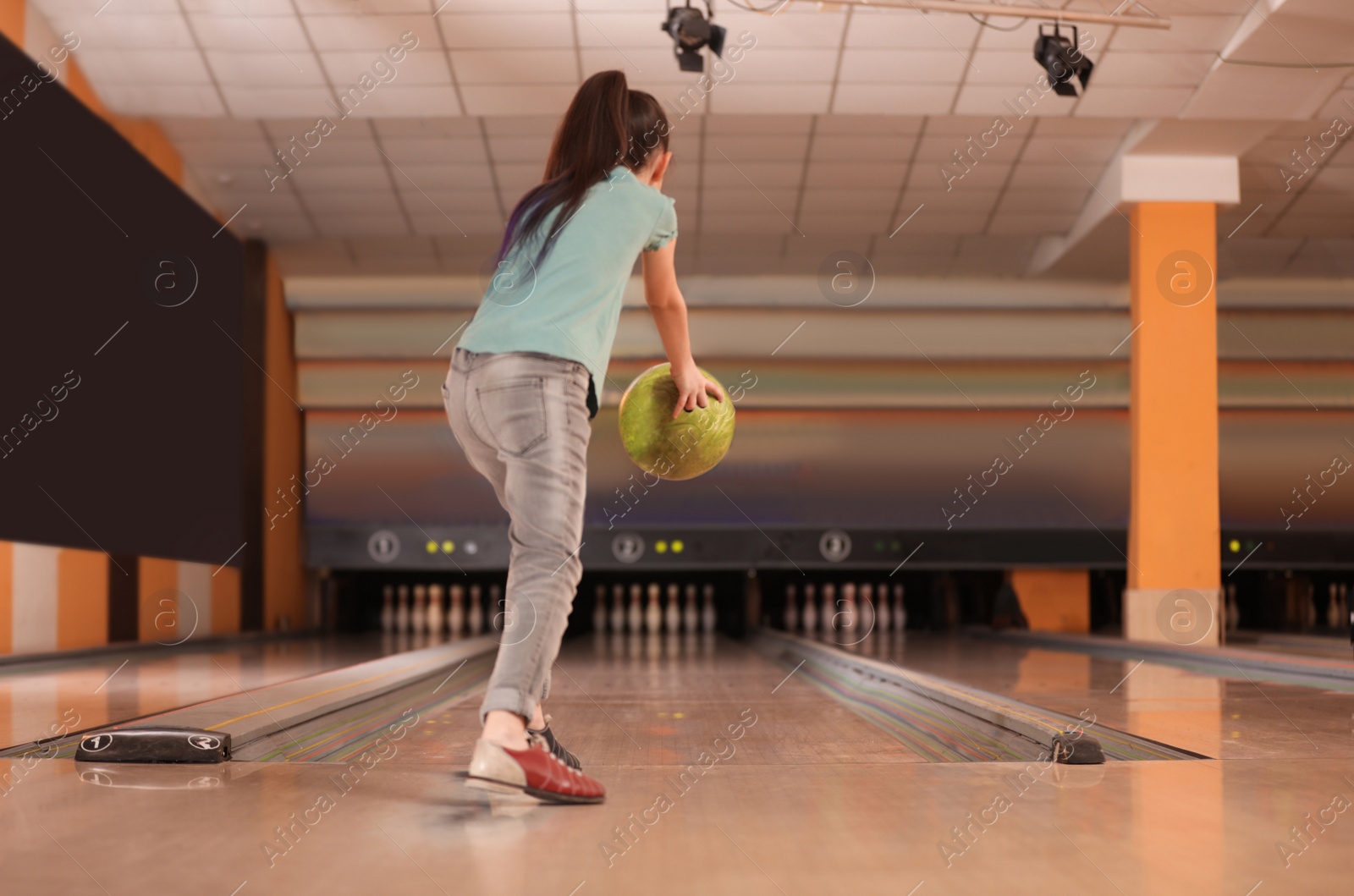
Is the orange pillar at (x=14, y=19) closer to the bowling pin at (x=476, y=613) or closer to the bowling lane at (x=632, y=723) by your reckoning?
the bowling lane at (x=632, y=723)

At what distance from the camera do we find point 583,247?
5.30 feet

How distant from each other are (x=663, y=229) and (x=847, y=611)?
20.9ft

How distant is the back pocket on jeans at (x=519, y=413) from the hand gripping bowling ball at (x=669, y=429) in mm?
422

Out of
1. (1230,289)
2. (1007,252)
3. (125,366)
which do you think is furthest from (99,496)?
(1230,289)

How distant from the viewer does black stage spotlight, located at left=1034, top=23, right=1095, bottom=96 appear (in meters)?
4.87

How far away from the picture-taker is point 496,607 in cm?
761

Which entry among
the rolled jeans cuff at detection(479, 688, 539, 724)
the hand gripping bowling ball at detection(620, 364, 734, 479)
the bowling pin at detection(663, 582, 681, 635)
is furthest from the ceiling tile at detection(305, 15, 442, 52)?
the rolled jeans cuff at detection(479, 688, 539, 724)

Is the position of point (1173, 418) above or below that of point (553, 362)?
above

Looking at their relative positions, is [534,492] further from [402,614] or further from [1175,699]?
[402,614]

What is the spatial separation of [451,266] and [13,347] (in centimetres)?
358

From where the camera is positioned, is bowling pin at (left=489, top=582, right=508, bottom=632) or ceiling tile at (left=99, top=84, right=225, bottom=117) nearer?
ceiling tile at (left=99, top=84, right=225, bottom=117)

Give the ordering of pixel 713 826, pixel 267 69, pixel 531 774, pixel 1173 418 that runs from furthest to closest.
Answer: pixel 1173 418, pixel 267 69, pixel 531 774, pixel 713 826

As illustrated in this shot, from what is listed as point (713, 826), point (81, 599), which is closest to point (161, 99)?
point (81, 599)

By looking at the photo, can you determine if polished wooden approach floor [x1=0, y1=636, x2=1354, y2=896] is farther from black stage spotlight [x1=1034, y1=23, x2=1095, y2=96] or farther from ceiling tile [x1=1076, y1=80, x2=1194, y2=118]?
ceiling tile [x1=1076, y1=80, x2=1194, y2=118]
